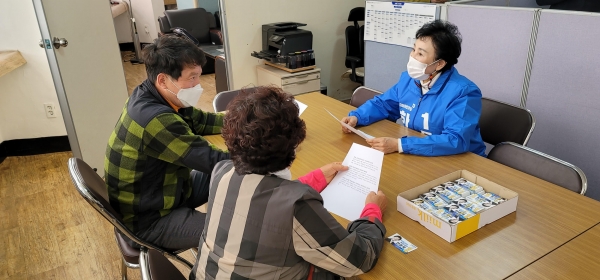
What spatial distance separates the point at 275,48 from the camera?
13.3 ft

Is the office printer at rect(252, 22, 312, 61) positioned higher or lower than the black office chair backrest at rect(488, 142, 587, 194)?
higher

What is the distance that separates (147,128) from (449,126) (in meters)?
1.22

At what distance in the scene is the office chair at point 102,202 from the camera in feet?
4.76

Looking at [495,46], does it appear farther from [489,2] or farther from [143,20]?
[143,20]

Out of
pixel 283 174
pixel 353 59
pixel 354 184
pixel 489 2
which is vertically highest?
pixel 489 2

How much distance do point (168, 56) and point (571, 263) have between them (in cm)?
146

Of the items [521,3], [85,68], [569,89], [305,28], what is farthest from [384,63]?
[85,68]

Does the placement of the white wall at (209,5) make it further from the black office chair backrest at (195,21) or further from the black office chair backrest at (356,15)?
the black office chair backrest at (356,15)

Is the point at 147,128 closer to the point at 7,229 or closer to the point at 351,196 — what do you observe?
the point at 351,196

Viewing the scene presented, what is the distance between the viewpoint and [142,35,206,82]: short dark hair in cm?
Answer: 161

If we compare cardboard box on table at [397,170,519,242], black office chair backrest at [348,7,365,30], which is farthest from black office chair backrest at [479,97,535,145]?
black office chair backrest at [348,7,365,30]

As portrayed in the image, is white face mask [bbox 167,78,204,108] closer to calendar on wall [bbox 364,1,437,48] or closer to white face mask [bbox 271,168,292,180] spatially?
white face mask [bbox 271,168,292,180]

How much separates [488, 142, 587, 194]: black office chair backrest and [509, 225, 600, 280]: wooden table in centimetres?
37

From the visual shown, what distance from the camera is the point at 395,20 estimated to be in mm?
3553
